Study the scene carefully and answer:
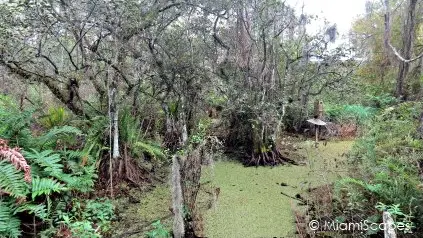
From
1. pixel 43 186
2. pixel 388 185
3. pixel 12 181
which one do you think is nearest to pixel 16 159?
pixel 12 181

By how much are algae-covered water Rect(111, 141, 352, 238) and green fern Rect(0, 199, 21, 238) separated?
825 millimetres

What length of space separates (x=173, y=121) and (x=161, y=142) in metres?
0.41

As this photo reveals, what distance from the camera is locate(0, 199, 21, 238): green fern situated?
2248 mm

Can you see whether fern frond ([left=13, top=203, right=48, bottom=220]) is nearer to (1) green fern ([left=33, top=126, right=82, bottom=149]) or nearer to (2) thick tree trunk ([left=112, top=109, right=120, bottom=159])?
(1) green fern ([left=33, top=126, right=82, bottom=149])

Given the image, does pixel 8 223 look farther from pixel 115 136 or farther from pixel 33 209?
pixel 115 136

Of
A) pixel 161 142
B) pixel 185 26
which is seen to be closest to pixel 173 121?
pixel 161 142

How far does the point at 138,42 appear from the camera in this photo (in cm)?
464

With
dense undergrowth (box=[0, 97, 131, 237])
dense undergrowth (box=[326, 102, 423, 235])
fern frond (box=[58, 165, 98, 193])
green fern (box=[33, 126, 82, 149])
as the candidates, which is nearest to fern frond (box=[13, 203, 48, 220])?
dense undergrowth (box=[0, 97, 131, 237])

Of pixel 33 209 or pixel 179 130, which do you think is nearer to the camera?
pixel 33 209

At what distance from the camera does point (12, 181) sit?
93.8 inches

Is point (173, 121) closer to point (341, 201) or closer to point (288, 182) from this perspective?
point (288, 182)

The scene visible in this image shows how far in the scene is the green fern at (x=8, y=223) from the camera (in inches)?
88.5

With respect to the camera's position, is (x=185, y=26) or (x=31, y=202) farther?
(x=185, y=26)

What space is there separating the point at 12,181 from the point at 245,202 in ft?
7.54
